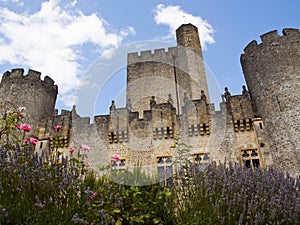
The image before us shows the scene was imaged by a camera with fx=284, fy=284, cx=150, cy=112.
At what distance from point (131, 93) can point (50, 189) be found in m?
15.1

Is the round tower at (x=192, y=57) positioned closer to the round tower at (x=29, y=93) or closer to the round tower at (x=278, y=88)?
the round tower at (x=278, y=88)

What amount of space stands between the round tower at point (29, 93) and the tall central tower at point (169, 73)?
5065 mm

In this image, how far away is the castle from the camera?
10.8m

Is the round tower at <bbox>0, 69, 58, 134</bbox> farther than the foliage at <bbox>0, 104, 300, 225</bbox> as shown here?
Yes

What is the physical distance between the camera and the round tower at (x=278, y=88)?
10234mm

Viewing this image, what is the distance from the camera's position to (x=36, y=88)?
13805 millimetres

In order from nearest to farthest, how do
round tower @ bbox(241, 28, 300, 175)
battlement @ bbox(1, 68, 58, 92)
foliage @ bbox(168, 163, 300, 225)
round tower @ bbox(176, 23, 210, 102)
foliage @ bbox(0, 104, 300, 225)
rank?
foliage @ bbox(0, 104, 300, 225), foliage @ bbox(168, 163, 300, 225), round tower @ bbox(241, 28, 300, 175), battlement @ bbox(1, 68, 58, 92), round tower @ bbox(176, 23, 210, 102)

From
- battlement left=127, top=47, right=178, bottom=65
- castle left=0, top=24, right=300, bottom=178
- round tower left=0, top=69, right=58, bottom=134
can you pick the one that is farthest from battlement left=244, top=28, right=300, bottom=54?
round tower left=0, top=69, right=58, bottom=134

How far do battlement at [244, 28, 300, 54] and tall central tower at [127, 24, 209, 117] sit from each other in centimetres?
480

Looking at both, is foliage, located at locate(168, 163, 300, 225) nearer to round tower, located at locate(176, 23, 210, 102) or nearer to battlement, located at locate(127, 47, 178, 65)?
round tower, located at locate(176, 23, 210, 102)

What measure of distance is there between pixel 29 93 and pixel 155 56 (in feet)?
29.6

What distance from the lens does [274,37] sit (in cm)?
1255

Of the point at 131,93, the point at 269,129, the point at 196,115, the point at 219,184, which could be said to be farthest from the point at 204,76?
the point at 219,184

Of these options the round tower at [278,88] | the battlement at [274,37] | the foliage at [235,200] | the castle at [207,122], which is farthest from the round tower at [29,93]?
the foliage at [235,200]
